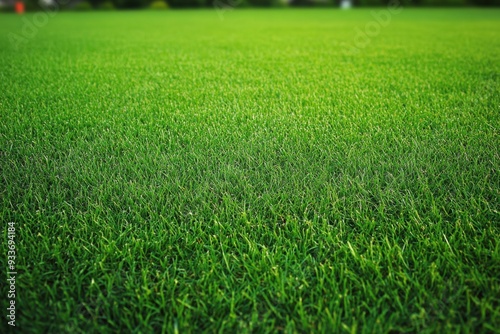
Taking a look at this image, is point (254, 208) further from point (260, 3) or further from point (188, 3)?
point (260, 3)

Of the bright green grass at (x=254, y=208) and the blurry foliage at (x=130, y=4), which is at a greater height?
the blurry foliage at (x=130, y=4)

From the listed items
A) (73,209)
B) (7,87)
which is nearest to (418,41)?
(7,87)

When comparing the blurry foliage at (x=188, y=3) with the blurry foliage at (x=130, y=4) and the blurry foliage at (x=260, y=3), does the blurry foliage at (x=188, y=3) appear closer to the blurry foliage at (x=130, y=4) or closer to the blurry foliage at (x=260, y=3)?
the blurry foliage at (x=130, y=4)

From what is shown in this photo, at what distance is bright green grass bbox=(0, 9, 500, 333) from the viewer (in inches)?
48.2

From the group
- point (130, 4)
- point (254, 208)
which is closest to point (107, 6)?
point (130, 4)

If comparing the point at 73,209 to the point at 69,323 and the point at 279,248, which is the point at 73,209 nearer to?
the point at 69,323

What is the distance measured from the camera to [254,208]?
1729 millimetres

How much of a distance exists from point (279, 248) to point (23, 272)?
920 millimetres

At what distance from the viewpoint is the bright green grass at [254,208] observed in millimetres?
1224

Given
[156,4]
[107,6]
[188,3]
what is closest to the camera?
[156,4]

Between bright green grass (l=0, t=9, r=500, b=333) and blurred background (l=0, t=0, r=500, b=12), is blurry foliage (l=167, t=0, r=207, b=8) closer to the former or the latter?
blurred background (l=0, t=0, r=500, b=12)

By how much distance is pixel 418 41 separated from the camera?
7195 millimetres

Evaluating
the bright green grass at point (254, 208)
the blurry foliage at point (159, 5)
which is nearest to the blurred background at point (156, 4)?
the blurry foliage at point (159, 5)

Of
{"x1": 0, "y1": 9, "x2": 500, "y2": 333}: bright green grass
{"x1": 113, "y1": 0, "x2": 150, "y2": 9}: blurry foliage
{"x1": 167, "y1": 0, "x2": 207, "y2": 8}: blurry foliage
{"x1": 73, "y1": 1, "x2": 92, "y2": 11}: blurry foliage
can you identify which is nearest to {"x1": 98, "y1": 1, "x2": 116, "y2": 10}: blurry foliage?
{"x1": 113, "y1": 0, "x2": 150, "y2": 9}: blurry foliage
